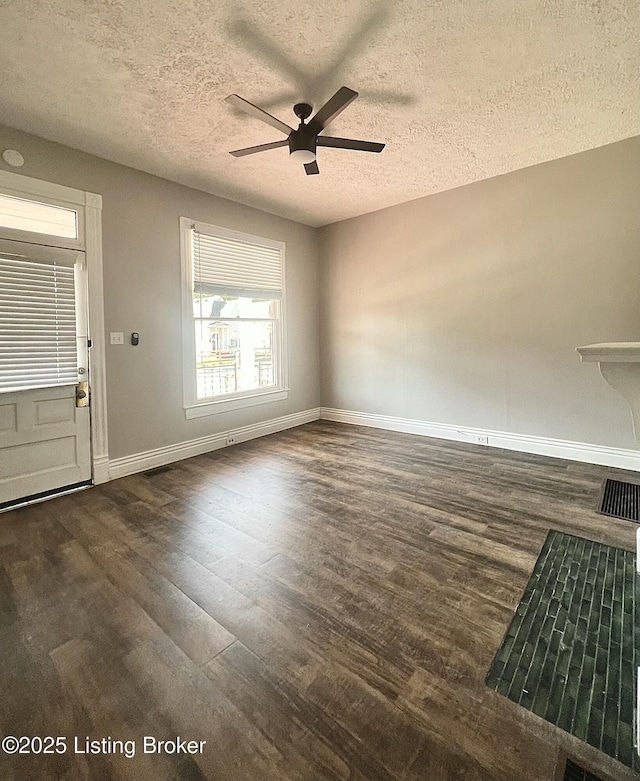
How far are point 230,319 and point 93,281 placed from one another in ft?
5.03

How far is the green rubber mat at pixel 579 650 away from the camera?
45.6 inches

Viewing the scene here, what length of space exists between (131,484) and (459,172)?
4279 millimetres

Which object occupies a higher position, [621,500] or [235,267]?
[235,267]

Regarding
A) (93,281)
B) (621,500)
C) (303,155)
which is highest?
(303,155)

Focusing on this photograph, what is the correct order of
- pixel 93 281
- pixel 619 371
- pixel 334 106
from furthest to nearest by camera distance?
pixel 93 281
pixel 334 106
pixel 619 371

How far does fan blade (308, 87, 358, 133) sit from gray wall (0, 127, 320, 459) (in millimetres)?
1966

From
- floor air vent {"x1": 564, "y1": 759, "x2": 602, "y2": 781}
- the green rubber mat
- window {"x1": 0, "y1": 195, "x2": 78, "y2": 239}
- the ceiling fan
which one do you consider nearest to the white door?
window {"x1": 0, "y1": 195, "x2": 78, "y2": 239}

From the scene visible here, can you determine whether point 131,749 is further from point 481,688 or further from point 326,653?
point 481,688

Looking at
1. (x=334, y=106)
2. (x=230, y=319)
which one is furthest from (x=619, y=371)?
(x=230, y=319)

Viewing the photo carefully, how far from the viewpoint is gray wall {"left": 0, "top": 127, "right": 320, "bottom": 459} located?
300 centimetres

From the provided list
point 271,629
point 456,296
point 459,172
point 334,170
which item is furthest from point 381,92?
point 271,629

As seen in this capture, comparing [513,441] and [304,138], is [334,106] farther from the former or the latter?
[513,441]

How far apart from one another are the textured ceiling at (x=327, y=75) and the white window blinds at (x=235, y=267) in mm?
835

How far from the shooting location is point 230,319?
4.36 meters
